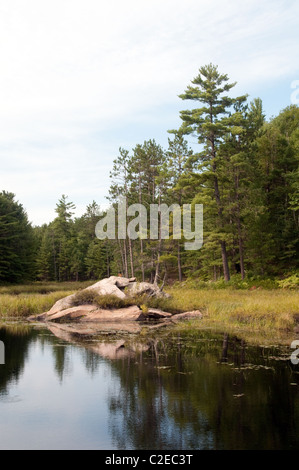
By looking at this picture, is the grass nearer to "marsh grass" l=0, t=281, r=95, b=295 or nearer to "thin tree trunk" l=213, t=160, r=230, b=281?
"thin tree trunk" l=213, t=160, r=230, b=281

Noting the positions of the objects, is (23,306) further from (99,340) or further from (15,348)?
(99,340)

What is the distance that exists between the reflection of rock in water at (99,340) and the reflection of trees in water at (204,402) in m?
0.92

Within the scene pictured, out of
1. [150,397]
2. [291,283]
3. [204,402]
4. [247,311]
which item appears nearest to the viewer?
[204,402]

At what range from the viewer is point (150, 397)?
327 inches

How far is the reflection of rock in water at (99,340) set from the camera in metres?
12.8

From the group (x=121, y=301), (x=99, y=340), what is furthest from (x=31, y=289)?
(x=99, y=340)

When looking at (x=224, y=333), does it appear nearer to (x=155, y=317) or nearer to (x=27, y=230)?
(x=155, y=317)

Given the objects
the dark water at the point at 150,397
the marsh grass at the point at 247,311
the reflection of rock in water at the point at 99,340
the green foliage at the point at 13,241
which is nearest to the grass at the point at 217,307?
the marsh grass at the point at 247,311

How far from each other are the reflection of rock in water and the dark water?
0.12 meters

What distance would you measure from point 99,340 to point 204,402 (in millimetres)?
7524

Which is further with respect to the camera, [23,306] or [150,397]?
[23,306]

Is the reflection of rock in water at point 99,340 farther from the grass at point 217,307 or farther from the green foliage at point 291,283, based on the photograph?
the green foliage at point 291,283

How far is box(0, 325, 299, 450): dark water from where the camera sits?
6379 mm
